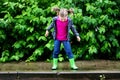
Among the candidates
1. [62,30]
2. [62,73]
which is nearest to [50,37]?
[62,30]

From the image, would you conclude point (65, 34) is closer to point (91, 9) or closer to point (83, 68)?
point (83, 68)

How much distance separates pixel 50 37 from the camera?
33.4ft

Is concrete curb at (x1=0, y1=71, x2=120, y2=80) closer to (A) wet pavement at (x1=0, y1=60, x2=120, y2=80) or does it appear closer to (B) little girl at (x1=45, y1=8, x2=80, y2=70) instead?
(A) wet pavement at (x1=0, y1=60, x2=120, y2=80)

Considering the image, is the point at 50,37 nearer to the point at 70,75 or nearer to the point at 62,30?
the point at 62,30

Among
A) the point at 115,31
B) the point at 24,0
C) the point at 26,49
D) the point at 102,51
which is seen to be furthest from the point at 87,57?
the point at 24,0

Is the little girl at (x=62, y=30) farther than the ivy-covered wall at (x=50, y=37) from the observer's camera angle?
No

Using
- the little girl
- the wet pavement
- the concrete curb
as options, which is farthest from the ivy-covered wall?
the concrete curb

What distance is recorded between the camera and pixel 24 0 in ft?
35.8

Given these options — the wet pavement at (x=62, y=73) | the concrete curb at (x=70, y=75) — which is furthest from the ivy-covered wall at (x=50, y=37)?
the concrete curb at (x=70, y=75)

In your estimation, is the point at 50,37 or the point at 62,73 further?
the point at 50,37

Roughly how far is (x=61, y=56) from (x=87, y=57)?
74 centimetres

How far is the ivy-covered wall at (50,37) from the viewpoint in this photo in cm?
991

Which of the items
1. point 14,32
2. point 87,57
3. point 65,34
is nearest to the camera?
point 65,34

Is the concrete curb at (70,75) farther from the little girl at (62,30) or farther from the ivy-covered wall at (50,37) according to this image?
the ivy-covered wall at (50,37)
